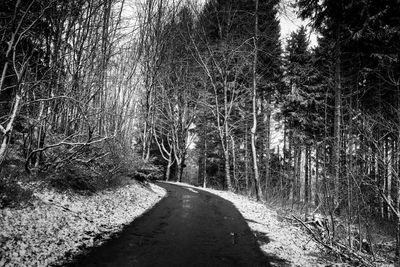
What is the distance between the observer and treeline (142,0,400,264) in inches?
300

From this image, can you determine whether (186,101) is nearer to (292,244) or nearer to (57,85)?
(57,85)

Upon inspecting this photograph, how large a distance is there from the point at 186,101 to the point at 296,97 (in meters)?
9.84

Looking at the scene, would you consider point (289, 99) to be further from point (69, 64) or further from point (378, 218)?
point (69, 64)

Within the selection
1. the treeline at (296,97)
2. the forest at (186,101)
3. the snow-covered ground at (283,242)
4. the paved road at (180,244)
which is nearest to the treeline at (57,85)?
the forest at (186,101)

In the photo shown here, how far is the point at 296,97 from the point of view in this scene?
20062 millimetres

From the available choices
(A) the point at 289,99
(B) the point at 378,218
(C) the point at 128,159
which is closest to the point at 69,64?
(C) the point at 128,159

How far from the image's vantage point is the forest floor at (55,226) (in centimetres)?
414

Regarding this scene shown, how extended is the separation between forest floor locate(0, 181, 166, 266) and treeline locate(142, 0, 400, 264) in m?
5.83

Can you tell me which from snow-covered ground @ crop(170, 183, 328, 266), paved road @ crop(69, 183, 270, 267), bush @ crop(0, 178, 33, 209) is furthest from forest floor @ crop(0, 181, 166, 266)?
snow-covered ground @ crop(170, 183, 328, 266)

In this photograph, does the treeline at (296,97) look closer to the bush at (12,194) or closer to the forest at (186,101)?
the forest at (186,101)

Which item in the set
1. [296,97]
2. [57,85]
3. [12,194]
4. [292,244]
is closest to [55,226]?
[12,194]

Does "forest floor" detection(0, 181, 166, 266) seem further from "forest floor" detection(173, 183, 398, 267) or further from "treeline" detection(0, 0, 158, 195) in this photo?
"forest floor" detection(173, 183, 398, 267)

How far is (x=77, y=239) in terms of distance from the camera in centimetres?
521

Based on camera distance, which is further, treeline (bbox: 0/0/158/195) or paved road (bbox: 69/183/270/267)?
treeline (bbox: 0/0/158/195)
